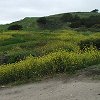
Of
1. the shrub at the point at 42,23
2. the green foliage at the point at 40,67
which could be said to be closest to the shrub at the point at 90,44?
the green foliage at the point at 40,67

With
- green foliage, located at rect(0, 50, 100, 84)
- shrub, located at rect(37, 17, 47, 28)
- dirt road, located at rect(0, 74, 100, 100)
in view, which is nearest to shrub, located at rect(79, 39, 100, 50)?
green foliage, located at rect(0, 50, 100, 84)

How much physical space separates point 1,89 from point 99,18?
46.6m

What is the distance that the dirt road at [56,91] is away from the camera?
43.0 feet

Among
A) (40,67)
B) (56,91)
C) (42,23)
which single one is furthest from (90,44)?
(42,23)

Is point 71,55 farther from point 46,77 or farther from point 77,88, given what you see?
point 77,88

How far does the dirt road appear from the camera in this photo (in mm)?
13094

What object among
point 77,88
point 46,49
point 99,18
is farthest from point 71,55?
point 99,18

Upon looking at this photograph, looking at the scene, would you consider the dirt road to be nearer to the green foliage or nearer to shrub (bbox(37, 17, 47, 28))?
the green foliage

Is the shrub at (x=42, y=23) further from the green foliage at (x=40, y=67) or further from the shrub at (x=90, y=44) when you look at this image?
the green foliage at (x=40, y=67)

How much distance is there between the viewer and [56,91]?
14078 millimetres

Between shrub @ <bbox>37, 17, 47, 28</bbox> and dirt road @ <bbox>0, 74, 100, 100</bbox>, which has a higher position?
dirt road @ <bbox>0, 74, 100, 100</bbox>

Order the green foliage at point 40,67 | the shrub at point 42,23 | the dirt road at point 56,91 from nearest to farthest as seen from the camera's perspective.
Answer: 1. the dirt road at point 56,91
2. the green foliage at point 40,67
3. the shrub at point 42,23

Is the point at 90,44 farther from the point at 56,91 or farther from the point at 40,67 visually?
the point at 56,91

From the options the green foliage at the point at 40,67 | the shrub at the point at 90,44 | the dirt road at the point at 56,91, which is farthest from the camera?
the shrub at the point at 90,44
